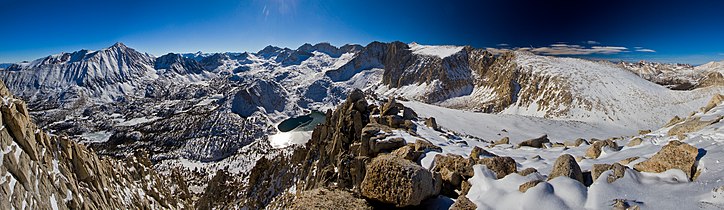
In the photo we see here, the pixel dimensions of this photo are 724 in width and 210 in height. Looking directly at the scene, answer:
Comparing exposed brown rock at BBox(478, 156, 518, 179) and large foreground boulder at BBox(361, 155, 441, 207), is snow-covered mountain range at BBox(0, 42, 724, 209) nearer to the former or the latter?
exposed brown rock at BBox(478, 156, 518, 179)

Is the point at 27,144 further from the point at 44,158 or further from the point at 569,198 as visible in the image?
the point at 569,198

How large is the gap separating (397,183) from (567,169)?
13.5 feet

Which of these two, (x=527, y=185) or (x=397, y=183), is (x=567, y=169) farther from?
(x=397, y=183)

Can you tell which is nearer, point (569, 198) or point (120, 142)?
point (569, 198)

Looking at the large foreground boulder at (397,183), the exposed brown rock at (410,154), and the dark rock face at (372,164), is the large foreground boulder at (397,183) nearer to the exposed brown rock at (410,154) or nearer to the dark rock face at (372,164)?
the dark rock face at (372,164)

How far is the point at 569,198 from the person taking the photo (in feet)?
22.0

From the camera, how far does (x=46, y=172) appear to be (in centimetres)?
1622

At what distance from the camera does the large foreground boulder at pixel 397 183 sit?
7473mm

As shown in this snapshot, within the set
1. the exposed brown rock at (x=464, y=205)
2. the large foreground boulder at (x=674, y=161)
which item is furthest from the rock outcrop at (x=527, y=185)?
the large foreground boulder at (x=674, y=161)

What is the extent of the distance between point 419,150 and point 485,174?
4101 mm

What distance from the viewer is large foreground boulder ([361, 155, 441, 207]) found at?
24.5ft

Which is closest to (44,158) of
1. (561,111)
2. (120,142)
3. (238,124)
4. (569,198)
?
(569,198)

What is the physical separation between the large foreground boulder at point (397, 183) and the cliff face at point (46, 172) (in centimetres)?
1392

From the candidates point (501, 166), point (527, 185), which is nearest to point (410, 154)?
point (501, 166)
